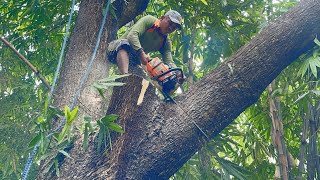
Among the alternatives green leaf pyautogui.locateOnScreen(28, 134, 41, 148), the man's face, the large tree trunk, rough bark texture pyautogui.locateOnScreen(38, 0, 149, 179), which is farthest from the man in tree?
green leaf pyautogui.locateOnScreen(28, 134, 41, 148)

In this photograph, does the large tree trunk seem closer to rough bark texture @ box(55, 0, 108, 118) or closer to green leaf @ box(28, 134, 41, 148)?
green leaf @ box(28, 134, 41, 148)

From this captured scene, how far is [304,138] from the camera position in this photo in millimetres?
3889

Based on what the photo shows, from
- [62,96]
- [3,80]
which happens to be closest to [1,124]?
[3,80]

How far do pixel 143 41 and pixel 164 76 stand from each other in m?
0.61

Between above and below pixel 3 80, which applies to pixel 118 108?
below

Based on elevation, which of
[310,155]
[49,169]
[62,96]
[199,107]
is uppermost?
[62,96]

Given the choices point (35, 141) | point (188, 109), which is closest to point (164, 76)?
point (188, 109)

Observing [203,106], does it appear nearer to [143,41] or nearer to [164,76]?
[164,76]

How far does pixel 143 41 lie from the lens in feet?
13.8

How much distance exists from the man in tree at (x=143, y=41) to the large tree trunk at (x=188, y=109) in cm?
75

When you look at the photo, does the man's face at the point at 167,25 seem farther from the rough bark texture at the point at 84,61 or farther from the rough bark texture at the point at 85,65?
the rough bark texture at the point at 84,61

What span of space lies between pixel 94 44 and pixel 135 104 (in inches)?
37.1

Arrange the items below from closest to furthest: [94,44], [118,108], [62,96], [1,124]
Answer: [118,108] < [62,96] < [94,44] < [1,124]

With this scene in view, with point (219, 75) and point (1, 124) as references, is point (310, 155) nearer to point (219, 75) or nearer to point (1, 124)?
point (219, 75)
